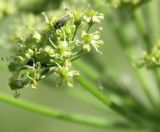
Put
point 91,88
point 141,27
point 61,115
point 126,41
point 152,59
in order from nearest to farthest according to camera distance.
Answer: point 91,88, point 152,59, point 61,115, point 141,27, point 126,41

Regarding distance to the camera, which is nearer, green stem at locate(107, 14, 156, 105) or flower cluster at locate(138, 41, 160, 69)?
flower cluster at locate(138, 41, 160, 69)

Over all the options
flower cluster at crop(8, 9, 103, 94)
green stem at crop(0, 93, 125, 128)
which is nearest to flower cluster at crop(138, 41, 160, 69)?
flower cluster at crop(8, 9, 103, 94)

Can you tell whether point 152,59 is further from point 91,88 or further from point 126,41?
point 126,41

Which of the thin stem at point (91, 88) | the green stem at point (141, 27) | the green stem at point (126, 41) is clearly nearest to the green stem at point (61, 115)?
the green stem at point (126, 41)

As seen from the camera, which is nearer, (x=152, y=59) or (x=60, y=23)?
(x=60, y=23)

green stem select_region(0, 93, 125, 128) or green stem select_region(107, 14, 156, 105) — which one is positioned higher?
green stem select_region(107, 14, 156, 105)

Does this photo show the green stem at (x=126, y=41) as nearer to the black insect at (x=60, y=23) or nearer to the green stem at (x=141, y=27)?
the green stem at (x=141, y=27)

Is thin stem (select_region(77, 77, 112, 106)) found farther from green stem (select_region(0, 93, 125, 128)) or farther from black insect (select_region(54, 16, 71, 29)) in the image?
green stem (select_region(0, 93, 125, 128))

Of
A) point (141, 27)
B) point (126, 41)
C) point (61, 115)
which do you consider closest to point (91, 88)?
point (61, 115)
